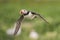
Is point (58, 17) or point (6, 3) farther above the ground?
point (58, 17)

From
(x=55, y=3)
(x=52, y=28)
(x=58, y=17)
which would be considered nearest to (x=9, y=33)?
(x=52, y=28)

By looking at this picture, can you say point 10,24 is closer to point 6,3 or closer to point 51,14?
point 51,14

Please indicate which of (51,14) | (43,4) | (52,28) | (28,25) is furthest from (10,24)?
(43,4)

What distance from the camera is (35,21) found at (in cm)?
344

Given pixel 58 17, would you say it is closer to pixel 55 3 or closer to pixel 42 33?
pixel 42 33

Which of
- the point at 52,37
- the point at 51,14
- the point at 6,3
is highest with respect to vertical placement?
the point at 52,37

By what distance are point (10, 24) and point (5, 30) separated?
0.27 metres

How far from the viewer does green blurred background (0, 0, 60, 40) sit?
286 centimetres

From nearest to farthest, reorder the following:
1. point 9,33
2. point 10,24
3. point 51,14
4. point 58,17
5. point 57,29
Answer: point 9,33
point 57,29
point 10,24
point 58,17
point 51,14

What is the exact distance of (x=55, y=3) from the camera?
15.7 ft

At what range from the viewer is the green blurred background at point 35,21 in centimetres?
286

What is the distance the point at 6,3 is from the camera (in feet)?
16.1

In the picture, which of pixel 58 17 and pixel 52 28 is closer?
pixel 52 28

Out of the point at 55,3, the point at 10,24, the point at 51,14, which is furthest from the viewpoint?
the point at 55,3
